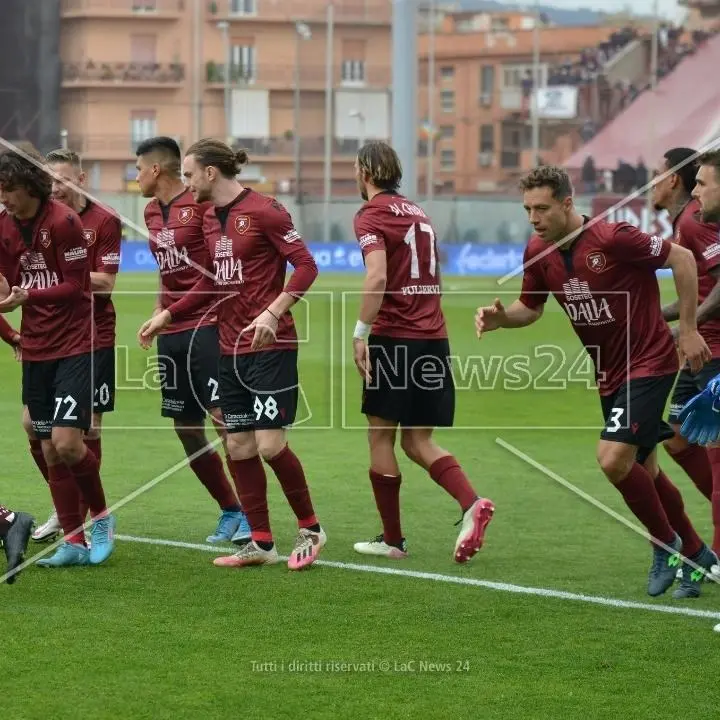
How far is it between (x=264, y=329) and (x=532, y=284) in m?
1.38

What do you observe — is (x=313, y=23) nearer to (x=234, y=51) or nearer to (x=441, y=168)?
(x=234, y=51)

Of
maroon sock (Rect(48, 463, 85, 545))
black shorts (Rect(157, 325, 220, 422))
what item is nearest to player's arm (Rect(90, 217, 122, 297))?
black shorts (Rect(157, 325, 220, 422))

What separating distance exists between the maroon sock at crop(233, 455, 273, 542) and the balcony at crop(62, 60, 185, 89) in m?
51.9

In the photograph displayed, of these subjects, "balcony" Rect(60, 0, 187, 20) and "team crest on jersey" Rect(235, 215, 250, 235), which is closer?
"team crest on jersey" Rect(235, 215, 250, 235)

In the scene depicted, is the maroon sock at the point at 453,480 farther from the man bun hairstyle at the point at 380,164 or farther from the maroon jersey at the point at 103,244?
the maroon jersey at the point at 103,244

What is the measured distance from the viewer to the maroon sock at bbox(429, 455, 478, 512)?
25.6 ft

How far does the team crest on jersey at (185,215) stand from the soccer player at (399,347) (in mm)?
1152

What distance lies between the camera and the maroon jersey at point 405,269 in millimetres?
7832

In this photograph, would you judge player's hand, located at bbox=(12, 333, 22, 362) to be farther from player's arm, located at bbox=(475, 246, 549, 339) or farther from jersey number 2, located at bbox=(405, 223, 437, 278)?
player's arm, located at bbox=(475, 246, 549, 339)

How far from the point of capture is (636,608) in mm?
6805

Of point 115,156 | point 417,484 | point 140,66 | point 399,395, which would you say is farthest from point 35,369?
point 140,66

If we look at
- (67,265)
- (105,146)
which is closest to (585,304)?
(67,265)

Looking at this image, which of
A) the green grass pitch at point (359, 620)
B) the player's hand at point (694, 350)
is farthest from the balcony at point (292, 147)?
the player's hand at point (694, 350)

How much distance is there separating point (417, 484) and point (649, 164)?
158 feet
